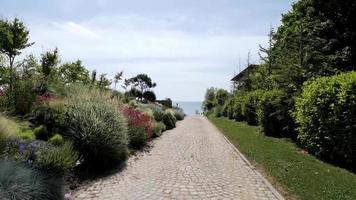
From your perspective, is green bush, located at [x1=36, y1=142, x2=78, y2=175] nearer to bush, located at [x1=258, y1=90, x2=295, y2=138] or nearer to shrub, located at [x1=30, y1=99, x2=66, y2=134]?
shrub, located at [x1=30, y1=99, x2=66, y2=134]

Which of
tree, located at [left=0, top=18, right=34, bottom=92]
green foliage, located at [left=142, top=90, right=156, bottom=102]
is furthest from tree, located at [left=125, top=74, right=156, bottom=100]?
tree, located at [left=0, top=18, right=34, bottom=92]

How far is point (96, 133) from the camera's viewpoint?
32.9 ft

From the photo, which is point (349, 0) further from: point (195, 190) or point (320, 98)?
point (195, 190)

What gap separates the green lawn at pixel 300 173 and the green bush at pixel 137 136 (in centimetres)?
372

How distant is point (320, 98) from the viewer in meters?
12.0

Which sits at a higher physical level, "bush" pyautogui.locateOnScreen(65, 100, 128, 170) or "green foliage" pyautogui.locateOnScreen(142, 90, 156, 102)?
"green foliage" pyautogui.locateOnScreen(142, 90, 156, 102)

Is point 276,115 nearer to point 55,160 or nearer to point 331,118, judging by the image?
point 331,118

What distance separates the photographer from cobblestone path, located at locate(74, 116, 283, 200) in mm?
7738

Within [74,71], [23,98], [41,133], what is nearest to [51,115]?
[41,133]

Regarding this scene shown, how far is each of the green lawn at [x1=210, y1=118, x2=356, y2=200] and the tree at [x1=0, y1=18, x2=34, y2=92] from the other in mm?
16171

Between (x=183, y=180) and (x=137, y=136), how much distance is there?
5.90 metres

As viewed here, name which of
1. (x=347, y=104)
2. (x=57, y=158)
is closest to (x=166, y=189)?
(x=57, y=158)

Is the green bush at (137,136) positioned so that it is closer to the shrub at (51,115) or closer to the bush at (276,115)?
the shrub at (51,115)

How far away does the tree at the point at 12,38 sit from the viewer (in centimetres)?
2360
